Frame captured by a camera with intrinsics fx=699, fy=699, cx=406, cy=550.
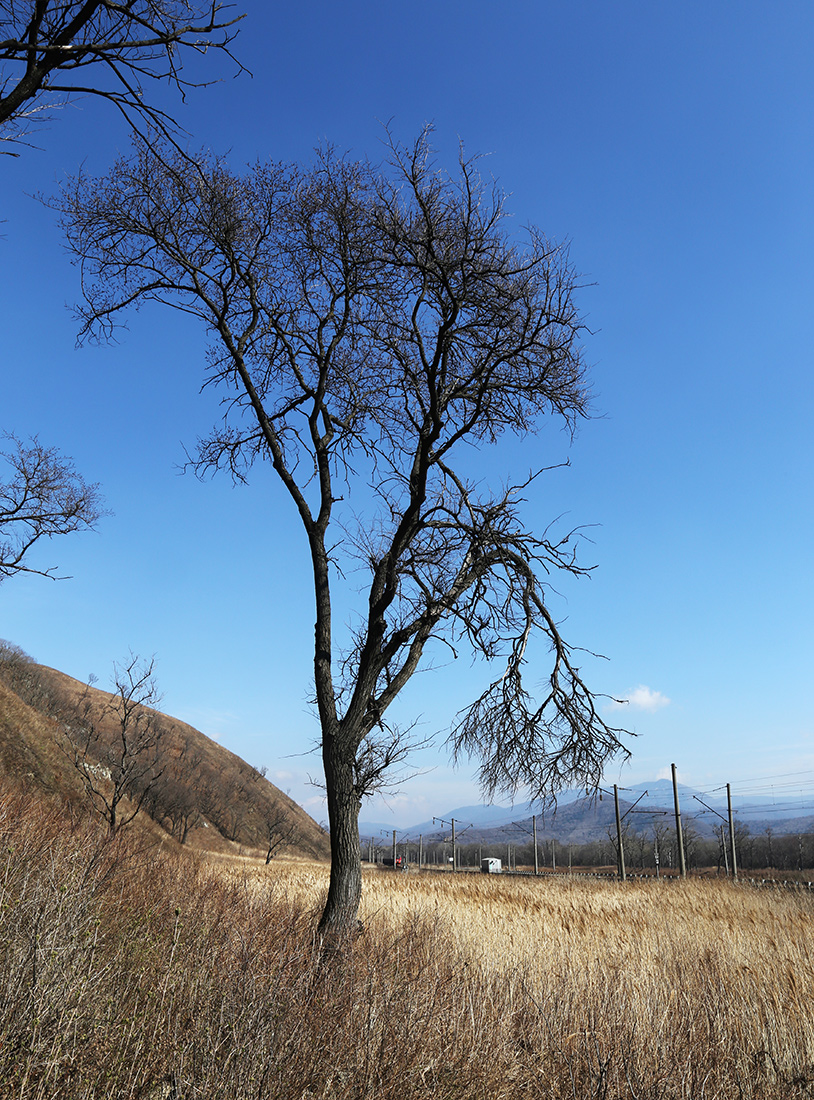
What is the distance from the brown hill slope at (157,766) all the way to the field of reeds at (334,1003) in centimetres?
1833

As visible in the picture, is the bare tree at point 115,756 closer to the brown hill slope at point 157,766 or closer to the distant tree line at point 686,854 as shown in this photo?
the brown hill slope at point 157,766

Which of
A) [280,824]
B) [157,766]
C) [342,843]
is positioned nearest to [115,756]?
[157,766]

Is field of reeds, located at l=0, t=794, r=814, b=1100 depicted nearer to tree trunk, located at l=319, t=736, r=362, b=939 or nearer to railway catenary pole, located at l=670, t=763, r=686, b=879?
tree trunk, located at l=319, t=736, r=362, b=939

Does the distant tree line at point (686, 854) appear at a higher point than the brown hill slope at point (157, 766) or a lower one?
lower

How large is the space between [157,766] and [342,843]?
65.6 m

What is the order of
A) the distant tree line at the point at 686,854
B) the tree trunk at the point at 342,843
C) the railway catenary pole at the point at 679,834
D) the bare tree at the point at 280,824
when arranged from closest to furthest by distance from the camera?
→ the tree trunk at the point at 342,843, the railway catenary pole at the point at 679,834, the bare tree at the point at 280,824, the distant tree line at the point at 686,854

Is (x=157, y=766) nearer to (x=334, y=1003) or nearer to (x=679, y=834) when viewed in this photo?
(x=679, y=834)

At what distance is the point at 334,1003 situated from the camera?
485 centimetres

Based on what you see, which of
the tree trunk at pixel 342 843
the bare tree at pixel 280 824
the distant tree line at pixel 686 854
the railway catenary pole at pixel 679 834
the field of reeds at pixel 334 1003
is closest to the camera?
the field of reeds at pixel 334 1003

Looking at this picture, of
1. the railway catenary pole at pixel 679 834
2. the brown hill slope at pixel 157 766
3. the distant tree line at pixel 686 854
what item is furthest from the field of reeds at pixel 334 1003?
the distant tree line at pixel 686 854

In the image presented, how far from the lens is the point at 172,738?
3314 inches

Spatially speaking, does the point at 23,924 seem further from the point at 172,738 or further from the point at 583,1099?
the point at 172,738

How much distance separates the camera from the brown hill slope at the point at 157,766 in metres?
28.1

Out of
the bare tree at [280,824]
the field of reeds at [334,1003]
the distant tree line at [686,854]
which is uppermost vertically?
the field of reeds at [334,1003]
